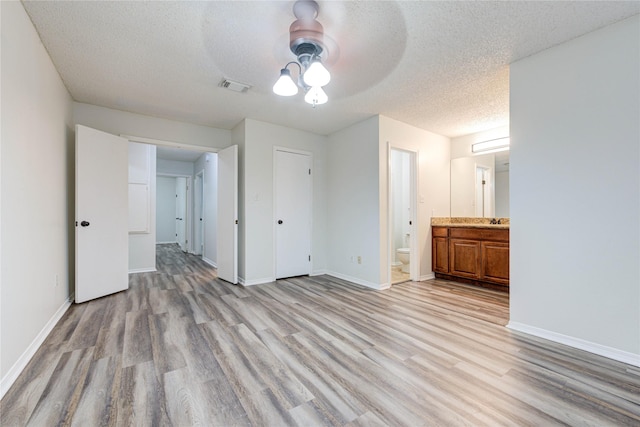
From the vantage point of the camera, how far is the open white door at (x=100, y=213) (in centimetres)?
296

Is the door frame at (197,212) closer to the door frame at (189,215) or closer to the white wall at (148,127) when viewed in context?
the door frame at (189,215)

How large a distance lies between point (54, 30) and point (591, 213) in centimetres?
415

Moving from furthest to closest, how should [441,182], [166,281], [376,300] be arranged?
[441,182] < [166,281] < [376,300]

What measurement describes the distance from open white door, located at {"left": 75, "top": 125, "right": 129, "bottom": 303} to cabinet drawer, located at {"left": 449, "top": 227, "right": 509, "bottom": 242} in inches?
179

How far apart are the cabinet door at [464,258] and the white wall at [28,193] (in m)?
4.53

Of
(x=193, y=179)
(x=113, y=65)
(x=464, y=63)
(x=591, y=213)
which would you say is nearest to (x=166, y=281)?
(x=113, y=65)

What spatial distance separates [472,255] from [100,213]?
4805 millimetres

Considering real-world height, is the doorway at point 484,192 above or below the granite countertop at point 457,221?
above

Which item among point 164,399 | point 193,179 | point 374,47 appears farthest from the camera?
point 193,179

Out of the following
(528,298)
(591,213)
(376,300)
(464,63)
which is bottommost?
(376,300)

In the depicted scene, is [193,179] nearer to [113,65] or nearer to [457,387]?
[113,65]

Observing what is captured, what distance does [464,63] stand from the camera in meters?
2.39

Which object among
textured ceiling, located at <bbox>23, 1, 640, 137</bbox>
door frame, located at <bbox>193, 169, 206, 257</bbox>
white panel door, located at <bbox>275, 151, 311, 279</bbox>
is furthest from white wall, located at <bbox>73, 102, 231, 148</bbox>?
door frame, located at <bbox>193, 169, 206, 257</bbox>

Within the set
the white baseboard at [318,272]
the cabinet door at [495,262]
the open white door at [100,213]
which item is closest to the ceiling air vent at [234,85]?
the open white door at [100,213]
